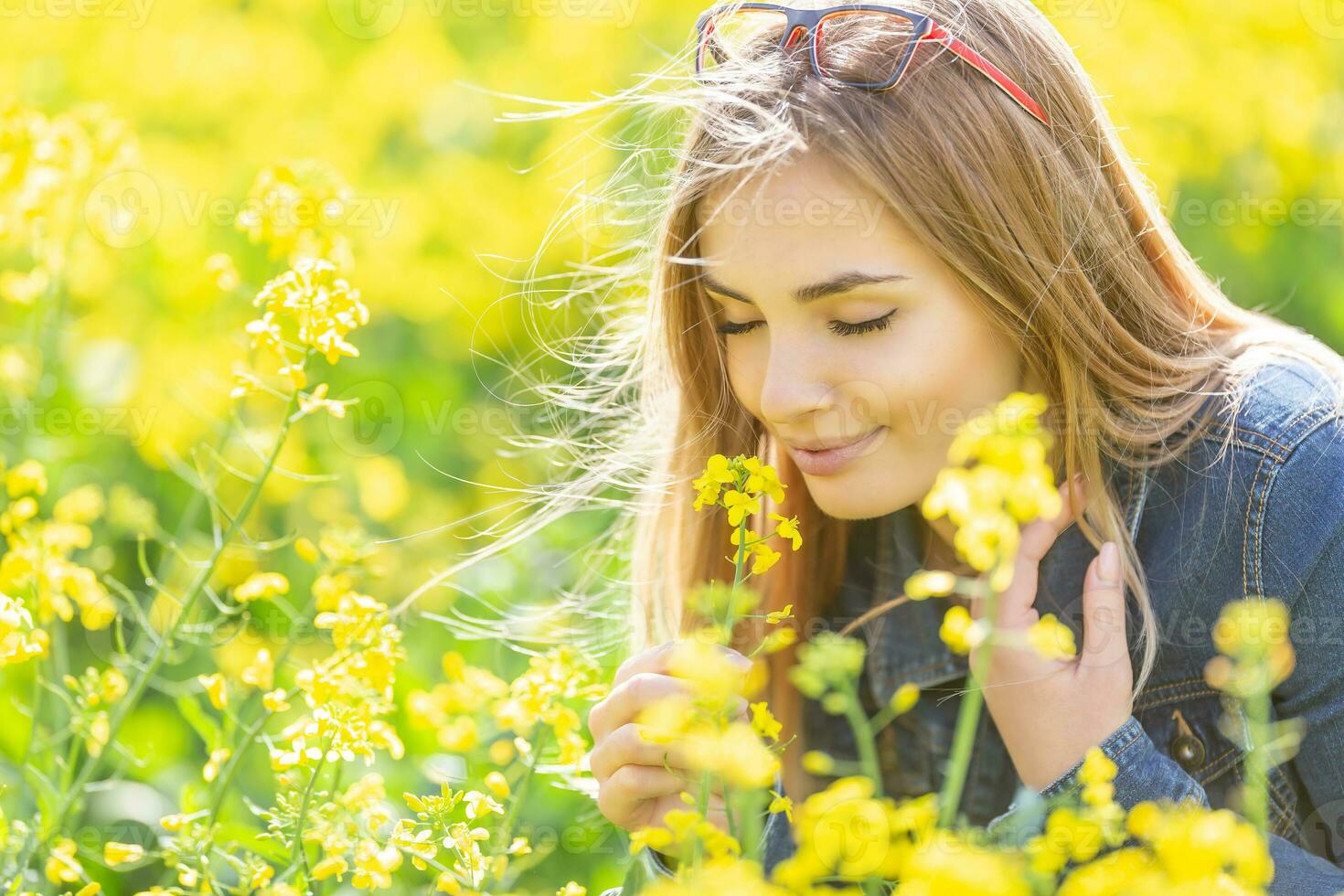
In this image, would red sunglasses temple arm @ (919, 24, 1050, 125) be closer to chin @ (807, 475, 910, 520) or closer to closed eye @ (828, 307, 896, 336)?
closed eye @ (828, 307, 896, 336)

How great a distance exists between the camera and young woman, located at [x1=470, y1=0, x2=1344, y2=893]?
4.90 feet

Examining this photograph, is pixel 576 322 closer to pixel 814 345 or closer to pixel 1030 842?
pixel 814 345

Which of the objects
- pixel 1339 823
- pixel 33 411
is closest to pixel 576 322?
pixel 33 411

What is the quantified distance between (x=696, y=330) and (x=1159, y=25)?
135 inches

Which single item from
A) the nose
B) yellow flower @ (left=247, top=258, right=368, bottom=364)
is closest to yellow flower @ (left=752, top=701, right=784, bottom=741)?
the nose

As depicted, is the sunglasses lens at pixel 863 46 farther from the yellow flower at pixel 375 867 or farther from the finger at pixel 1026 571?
the yellow flower at pixel 375 867

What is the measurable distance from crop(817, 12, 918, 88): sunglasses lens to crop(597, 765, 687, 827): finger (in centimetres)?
80

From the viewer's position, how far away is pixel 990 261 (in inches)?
61.9

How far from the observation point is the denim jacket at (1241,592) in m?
1.55

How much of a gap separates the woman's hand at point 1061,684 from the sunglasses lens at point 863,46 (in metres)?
0.57

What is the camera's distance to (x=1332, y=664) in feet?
5.19

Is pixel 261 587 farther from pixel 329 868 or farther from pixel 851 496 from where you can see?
pixel 851 496
